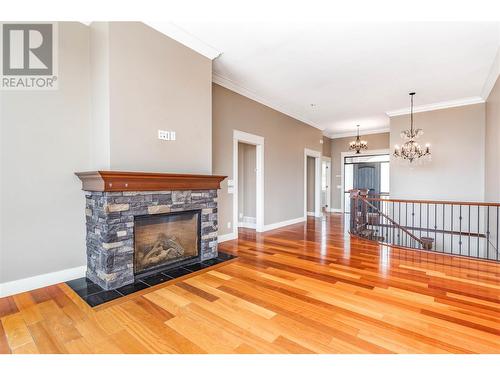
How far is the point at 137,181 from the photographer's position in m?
2.67

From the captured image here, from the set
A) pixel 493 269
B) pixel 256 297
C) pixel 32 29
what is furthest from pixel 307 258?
pixel 32 29

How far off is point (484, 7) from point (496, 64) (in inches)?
74.0

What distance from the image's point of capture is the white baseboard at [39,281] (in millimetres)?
2406

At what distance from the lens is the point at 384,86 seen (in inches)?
191

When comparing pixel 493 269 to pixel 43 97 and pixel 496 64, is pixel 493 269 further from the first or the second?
pixel 43 97

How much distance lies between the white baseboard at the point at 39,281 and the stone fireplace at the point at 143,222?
143 mm

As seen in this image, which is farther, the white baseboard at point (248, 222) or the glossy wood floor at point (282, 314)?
the white baseboard at point (248, 222)

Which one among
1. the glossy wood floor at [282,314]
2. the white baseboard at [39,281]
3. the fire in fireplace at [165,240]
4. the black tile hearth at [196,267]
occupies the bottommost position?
the glossy wood floor at [282,314]

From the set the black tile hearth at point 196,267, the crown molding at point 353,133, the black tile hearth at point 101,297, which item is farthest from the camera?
the crown molding at point 353,133

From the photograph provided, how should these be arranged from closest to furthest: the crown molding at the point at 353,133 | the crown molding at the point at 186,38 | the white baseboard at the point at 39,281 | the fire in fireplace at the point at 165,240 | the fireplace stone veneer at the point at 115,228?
the white baseboard at the point at 39,281 → the fireplace stone veneer at the point at 115,228 → the fire in fireplace at the point at 165,240 → the crown molding at the point at 186,38 → the crown molding at the point at 353,133

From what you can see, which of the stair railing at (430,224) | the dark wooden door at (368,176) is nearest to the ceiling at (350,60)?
the stair railing at (430,224)

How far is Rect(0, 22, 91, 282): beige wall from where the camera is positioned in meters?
2.42

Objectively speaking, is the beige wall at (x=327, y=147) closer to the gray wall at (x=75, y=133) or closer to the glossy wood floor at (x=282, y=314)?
the glossy wood floor at (x=282, y=314)

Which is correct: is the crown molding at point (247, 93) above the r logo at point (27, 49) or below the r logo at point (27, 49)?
above
